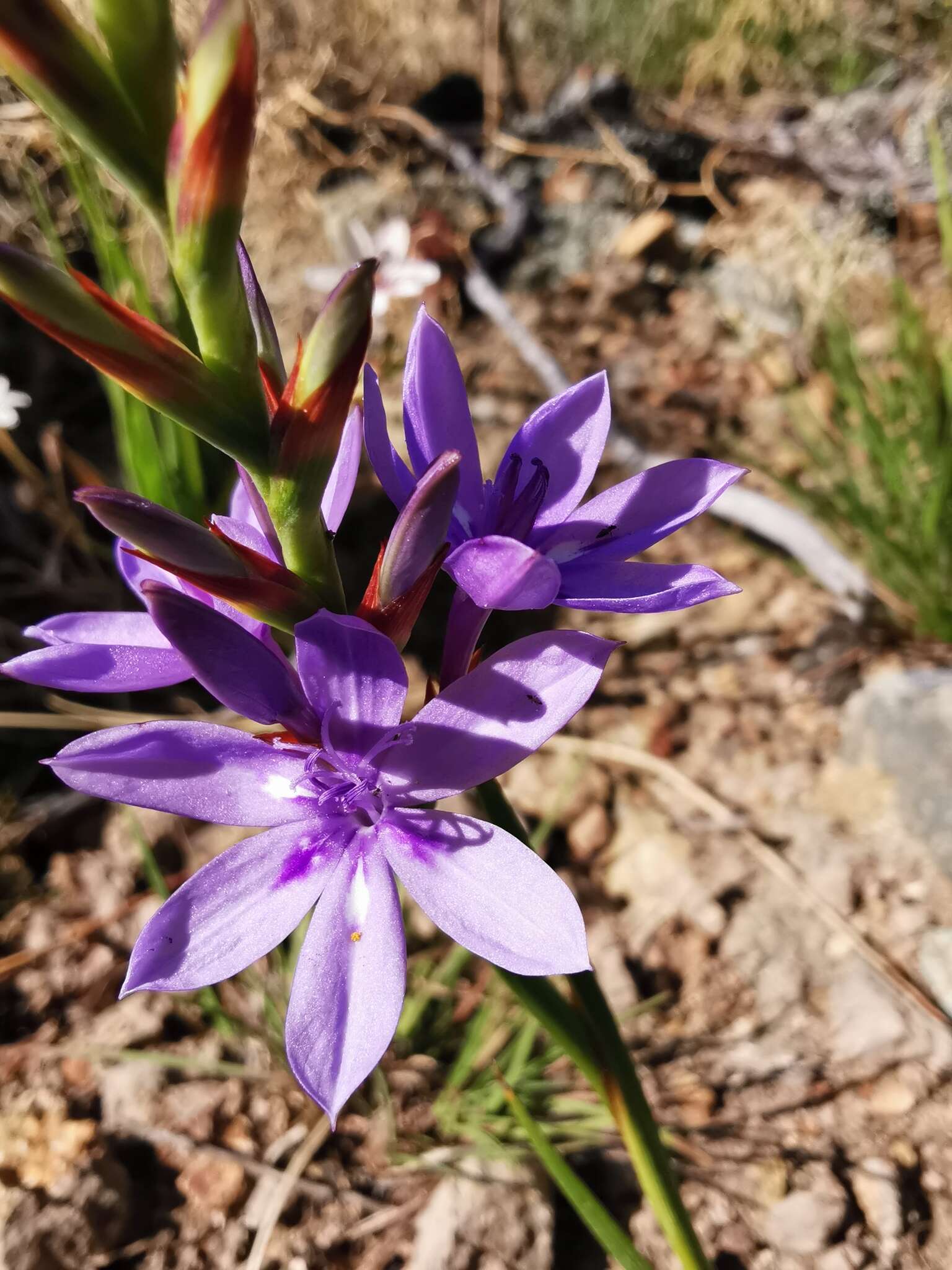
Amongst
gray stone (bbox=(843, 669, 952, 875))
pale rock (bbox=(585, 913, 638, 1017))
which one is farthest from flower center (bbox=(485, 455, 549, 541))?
gray stone (bbox=(843, 669, 952, 875))

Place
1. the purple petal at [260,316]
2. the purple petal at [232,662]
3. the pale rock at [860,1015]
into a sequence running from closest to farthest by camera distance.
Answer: the purple petal at [232,662]
the purple petal at [260,316]
the pale rock at [860,1015]

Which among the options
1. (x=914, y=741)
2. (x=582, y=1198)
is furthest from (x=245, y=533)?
(x=914, y=741)

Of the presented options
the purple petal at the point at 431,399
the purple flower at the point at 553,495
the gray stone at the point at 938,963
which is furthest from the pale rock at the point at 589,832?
the purple petal at the point at 431,399

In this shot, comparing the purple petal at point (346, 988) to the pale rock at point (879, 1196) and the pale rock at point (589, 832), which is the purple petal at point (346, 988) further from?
the pale rock at point (589, 832)

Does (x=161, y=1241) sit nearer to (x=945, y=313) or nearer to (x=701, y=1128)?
(x=701, y=1128)

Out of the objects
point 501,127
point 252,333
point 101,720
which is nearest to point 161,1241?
point 101,720
